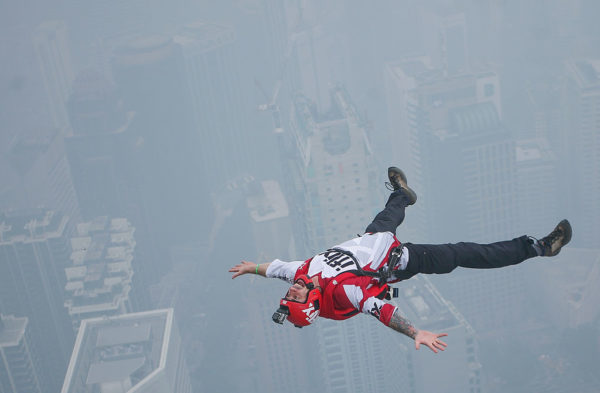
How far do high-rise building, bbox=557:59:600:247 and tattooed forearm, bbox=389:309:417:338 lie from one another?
10004 cm

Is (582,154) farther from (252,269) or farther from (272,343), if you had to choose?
(252,269)

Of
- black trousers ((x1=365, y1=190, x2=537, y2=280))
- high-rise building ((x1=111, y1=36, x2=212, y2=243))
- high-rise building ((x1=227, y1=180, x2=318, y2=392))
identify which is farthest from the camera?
high-rise building ((x1=111, y1=36, x2=212, y2=243))

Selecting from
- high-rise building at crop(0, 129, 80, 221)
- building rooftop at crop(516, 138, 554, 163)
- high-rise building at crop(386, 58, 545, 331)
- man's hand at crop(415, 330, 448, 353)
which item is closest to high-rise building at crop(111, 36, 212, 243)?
high-rise building at crop(0, 129, 80, 221)

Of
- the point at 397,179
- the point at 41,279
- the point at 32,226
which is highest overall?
the point at 397,179

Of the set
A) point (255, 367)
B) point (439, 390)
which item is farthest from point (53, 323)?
point (439, 390)

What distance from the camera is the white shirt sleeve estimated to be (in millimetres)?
11062

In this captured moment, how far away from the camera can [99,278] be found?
257 ft

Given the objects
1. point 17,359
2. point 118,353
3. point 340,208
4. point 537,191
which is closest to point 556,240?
point 118,353

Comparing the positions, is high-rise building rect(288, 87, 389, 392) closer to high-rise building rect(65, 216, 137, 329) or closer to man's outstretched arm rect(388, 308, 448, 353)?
high-rise building rect(65, 216, 137, 329)

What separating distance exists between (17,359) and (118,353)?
87.4 feet

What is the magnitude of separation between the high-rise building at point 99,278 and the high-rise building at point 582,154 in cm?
6388

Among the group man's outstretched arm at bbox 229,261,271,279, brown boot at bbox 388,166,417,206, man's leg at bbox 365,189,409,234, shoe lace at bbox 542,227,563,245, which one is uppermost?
brown boot at bbox 388,166,417,206

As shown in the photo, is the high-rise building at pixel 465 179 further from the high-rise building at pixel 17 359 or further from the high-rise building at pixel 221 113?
the high-rise building at pixel 17 359

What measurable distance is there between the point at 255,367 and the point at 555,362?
35.5m
